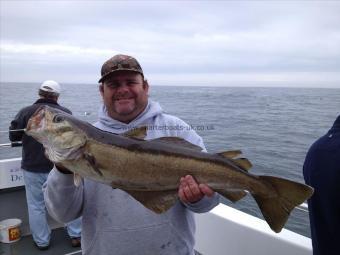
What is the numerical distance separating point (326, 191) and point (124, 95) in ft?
5.53

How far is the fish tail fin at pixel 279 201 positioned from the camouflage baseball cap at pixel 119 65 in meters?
1.39

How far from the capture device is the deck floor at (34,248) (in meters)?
6.12

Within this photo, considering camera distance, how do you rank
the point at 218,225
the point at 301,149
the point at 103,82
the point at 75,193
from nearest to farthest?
the point at 75,193 → the point at 103,82 → the point at 218,225 → the point at 301,149

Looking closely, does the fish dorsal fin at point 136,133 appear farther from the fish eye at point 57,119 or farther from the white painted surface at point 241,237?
the white painted surface at point 241,237

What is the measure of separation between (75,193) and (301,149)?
57.4ft

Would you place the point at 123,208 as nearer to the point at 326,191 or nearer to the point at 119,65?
the point at 119,65

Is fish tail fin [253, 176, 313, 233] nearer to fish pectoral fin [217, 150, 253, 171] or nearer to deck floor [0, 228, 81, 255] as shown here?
fish pectoral fin [217, 150, 253, 171]

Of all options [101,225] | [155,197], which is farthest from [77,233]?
[155,197]

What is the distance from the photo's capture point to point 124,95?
3.01 m

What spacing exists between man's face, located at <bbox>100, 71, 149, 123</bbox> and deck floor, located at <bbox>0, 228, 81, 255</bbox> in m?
3.89

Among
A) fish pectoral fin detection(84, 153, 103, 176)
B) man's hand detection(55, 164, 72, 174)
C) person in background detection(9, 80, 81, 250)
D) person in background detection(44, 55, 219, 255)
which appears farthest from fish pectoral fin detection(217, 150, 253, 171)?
person in background detection(9, 80, 81, 250)

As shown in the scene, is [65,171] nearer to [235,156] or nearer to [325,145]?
[235,156]

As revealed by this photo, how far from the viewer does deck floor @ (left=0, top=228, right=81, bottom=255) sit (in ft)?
20.1

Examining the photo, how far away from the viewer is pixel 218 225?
439 cm
